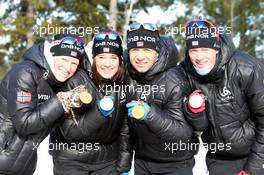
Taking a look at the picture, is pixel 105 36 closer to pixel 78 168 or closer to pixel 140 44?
pixel 140 44

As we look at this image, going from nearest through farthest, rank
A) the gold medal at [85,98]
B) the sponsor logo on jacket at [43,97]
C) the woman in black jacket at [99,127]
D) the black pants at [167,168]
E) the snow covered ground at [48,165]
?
the gold medal at [85,98] → the sponsor logo on jacket at [43,97] → the woman in black jacket at [99,127] → the black pants at [167,168] → the snow covered ground at [48,165]

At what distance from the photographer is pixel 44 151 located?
23.9 feet

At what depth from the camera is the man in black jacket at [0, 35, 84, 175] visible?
3.76 metres

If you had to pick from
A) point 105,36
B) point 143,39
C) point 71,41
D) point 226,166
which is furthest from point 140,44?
point 226,166

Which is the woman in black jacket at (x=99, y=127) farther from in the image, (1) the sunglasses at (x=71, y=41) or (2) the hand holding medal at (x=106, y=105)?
(1) the sunglasses at (x=71, y=41)

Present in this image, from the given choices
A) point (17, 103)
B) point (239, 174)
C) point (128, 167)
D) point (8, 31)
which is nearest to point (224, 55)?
point (239, 174)

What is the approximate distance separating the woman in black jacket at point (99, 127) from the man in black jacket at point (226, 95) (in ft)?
2.58

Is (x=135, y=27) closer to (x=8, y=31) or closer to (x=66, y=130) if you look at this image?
(x=66, y=130)

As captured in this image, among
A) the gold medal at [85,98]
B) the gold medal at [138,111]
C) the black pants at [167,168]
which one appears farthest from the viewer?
the black pants at [167,168]

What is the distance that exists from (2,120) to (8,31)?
1937 cm

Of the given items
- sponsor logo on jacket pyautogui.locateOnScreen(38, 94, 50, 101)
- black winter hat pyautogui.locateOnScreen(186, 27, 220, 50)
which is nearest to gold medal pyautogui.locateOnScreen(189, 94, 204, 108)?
black winter hat pyautogui.locateOnScreen(186, 27, 220, 50)

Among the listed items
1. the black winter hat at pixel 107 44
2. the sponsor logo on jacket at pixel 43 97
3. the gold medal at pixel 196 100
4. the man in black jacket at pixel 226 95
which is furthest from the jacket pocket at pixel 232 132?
the sponsor logo on jacket at pixel 43 97

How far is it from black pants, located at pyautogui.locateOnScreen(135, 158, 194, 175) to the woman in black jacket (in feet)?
0.99

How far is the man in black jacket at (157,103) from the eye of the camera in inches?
147
